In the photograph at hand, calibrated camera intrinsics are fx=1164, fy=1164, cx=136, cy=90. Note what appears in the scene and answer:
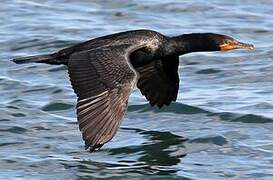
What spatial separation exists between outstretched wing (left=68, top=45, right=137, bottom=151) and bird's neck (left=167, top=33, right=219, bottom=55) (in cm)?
85

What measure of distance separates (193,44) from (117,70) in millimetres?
1503

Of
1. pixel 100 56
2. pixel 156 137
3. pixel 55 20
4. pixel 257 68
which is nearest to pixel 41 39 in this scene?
pixel 55 20

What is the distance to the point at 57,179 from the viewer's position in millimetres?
10406

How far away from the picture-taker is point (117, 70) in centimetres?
1008

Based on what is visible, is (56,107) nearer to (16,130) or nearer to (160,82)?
(16,130)

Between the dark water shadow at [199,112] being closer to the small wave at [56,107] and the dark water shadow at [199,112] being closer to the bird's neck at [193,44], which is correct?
the small wave at [56,107]

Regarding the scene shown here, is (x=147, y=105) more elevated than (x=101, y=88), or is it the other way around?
(x=101, y=88)

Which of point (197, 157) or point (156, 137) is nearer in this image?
point (197, 157)

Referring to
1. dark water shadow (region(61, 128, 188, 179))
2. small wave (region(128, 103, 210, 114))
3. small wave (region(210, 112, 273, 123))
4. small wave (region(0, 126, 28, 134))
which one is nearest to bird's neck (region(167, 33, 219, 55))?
dark water shadow (region(61, 128, 188, 179))

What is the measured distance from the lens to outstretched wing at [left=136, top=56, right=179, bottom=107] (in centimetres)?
1194

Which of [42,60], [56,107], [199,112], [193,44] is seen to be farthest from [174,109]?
[42,60]

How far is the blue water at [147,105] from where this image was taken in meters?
10.8

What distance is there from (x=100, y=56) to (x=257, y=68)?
14.9 feet

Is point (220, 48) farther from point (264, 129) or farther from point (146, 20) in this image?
point (146, 20)
